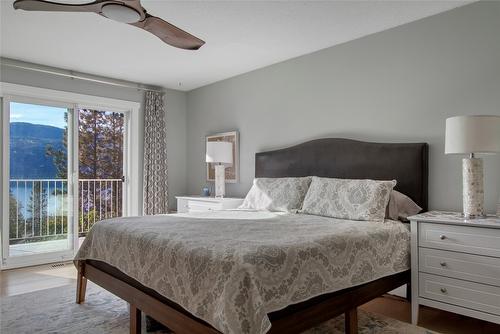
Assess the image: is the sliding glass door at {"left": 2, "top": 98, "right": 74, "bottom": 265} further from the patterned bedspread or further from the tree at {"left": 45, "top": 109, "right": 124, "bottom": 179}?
the patterned bedspread

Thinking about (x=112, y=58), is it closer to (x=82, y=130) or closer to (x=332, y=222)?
(x=82, y=130)

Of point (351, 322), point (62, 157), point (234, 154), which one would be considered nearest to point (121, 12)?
point (351, 322)

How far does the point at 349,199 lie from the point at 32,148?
3.88 meters

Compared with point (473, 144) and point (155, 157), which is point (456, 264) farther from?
point (155, 157)

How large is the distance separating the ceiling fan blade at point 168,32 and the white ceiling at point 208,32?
15.1 inches

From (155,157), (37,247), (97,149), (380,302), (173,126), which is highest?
(173,126)

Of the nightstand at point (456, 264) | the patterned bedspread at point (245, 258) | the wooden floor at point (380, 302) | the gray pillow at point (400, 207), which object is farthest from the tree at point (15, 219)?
the nightstand at point (456, 264)

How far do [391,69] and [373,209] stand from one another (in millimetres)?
1387

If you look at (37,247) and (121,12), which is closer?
(121,12)

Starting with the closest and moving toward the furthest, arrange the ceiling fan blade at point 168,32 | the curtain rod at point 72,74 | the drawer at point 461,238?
the drawer at point 461,238 → the ceiling fan blade at point 168,32 → the curtain rod at point 72,74

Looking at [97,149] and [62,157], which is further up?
[97,149]

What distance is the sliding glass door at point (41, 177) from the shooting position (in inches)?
164

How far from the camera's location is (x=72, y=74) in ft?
14.7

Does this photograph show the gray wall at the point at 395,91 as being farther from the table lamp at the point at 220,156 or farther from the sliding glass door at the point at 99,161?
the sliding glass door at the point at 99,161
